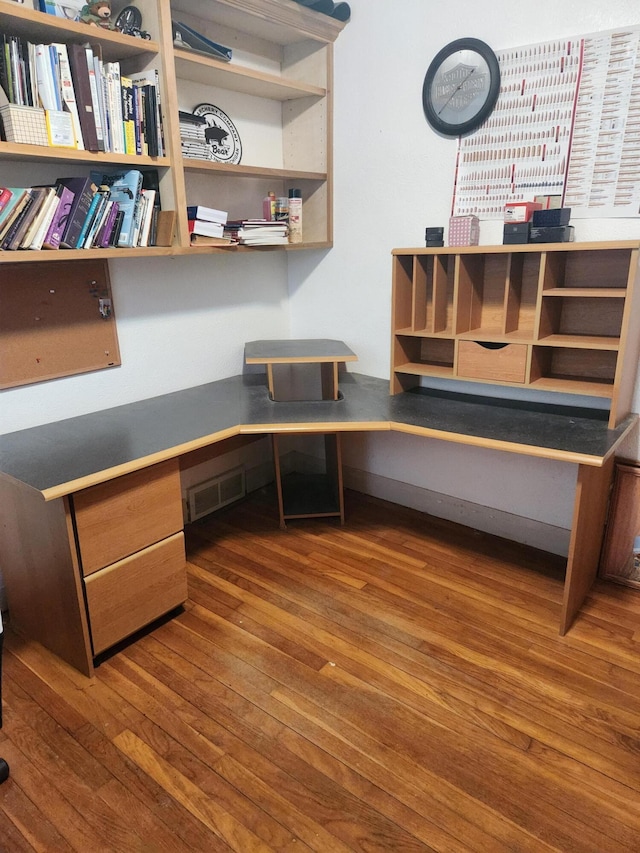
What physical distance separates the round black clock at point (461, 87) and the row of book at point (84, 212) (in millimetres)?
1234

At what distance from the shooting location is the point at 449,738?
1.70 m

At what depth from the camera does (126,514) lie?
193 cm

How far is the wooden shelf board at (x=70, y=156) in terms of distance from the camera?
1.74 metres

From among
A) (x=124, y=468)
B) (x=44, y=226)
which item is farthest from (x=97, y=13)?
(x=124, y=468)

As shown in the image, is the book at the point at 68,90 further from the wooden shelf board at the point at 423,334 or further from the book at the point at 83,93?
the wooden shelf board at the point at 423,334

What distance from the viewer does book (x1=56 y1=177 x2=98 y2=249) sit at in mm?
1932

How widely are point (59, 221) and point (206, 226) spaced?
633mm

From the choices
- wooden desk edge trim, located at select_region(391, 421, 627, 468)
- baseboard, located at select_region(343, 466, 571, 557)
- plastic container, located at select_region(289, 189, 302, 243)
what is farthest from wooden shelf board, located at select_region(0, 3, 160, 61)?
baseboard, located at select_region(343, 466, 571, 557)

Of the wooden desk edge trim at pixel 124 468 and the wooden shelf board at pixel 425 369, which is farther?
the wooden shelf board at pixel 425 369

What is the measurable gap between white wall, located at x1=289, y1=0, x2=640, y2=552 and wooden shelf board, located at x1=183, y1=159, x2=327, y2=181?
19 cm

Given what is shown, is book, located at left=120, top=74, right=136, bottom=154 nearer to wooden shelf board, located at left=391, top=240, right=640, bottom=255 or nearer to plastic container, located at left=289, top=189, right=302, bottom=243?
plastic container, located at left=289, top=189, right=302, bottom=243

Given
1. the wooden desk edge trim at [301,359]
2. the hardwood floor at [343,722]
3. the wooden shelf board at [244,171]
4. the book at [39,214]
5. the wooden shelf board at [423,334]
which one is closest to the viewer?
the hardwood floor at [343,722]

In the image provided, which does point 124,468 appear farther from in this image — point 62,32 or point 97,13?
point 97,13

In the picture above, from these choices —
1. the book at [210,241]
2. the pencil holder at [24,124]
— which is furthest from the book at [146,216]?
the pencil holder at [24,124]
